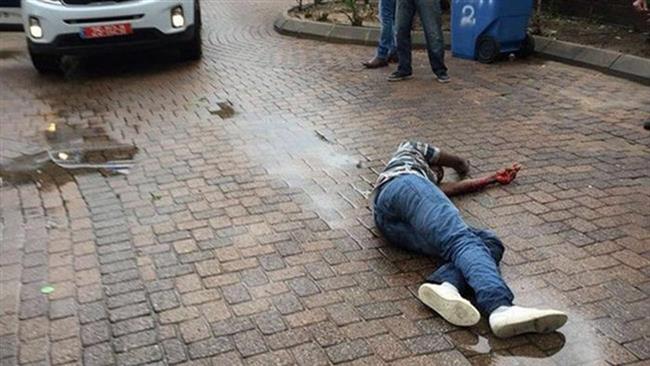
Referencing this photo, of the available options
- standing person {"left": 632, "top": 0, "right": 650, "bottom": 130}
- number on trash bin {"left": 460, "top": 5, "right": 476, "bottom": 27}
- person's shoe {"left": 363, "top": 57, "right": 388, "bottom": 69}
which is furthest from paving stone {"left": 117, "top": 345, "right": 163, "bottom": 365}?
number on trash bin {"left": 460, "top": 5, "right": 476, "bottom": 27}

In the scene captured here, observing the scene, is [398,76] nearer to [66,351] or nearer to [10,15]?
[66,351]

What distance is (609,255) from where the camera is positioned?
11.8 feet

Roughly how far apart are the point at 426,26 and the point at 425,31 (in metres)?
0.06

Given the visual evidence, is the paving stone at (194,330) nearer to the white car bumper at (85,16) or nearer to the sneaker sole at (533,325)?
the sneaker sole at (533,325)

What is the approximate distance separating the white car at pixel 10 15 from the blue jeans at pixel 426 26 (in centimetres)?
562

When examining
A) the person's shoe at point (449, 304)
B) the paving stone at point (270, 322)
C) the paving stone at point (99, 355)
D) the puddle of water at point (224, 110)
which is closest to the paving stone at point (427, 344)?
the person's shoe at point (449, 304)

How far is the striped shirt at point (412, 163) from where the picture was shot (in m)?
3.69

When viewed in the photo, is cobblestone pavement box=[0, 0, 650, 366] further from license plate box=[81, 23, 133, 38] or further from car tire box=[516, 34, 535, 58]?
car tire box=[516, 34, 535, 58]

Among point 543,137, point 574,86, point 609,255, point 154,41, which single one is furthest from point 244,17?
point 609,255

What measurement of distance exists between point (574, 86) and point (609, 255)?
393 cm

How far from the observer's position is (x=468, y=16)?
8.11 metres

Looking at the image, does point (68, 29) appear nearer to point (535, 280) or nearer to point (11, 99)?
point (11, 99)

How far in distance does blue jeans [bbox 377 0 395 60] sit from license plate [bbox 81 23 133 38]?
117 inches

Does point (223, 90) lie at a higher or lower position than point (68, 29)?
lower
